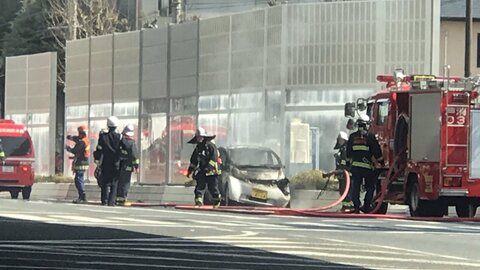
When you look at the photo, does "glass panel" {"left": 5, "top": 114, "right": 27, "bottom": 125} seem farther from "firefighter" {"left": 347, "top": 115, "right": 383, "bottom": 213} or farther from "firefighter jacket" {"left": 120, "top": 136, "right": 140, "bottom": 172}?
"firefighter" {"left": 347, "top": 115, "right": 383, "bottom": 213}

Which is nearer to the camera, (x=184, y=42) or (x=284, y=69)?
(x=284, y=69)

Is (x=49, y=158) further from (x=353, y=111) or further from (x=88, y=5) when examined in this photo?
(x=353, y=111)

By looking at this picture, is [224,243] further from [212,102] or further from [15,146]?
[212,102]

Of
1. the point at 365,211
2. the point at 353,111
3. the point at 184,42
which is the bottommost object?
the point at 365,211

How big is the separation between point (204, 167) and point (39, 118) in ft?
90.9

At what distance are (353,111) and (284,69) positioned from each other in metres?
10.1

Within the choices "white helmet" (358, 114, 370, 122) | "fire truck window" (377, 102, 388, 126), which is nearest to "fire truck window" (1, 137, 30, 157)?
"white helmet" (358, 114, 370, 122)

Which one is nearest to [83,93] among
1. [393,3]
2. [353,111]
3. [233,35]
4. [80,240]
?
[233,35]

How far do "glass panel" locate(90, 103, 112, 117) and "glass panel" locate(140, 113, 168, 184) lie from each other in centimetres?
258

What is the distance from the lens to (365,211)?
2462cm

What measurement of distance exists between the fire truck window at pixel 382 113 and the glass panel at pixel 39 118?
28.1 m

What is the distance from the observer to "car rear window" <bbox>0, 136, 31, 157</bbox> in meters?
35.4

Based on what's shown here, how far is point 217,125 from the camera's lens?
40062 mm

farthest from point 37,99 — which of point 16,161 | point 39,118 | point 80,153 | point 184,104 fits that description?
point 80,153
